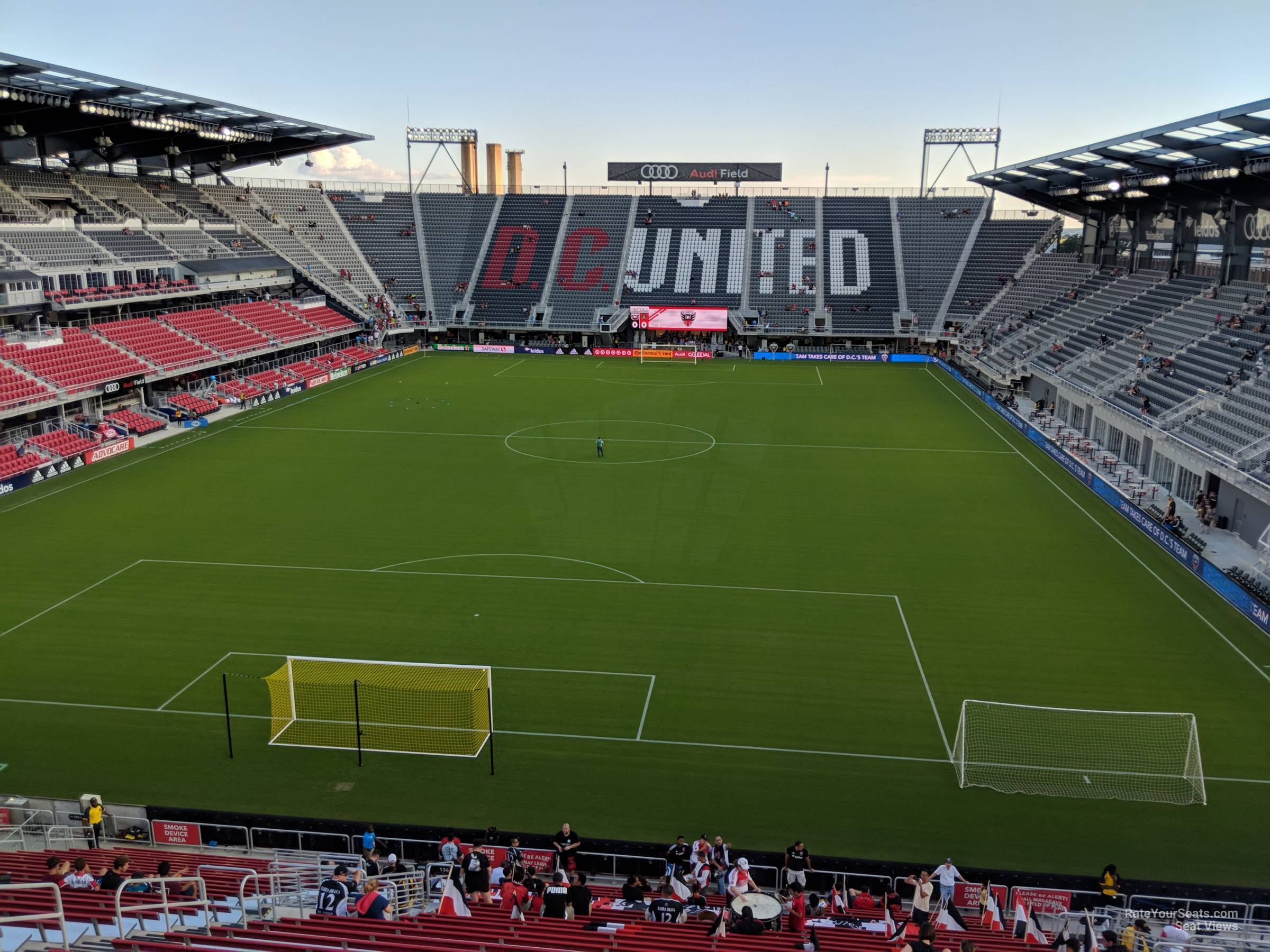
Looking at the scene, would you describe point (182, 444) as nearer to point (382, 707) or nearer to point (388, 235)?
point (382, 707)

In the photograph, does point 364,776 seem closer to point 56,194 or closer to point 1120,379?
point 1120,379

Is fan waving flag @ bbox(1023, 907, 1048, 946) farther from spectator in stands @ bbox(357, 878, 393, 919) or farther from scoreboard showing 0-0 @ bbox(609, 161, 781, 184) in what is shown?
scoreboard showing 0-0 @ bbox(609, 161, 781, 184)

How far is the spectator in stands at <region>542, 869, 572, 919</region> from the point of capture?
A: 11891 mm

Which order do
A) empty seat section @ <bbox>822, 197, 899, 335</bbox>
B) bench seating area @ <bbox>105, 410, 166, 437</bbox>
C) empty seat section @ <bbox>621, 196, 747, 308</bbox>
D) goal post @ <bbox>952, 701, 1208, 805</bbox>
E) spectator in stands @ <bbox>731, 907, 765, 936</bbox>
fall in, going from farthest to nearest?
1. empty seat section @ <bbox>621, 196, 747, 308</bbox>
2. empty seat section @ <bbox>822, 197, 899, 335</bbox>
3. bench seating area @ <bbox>105, 410, 166, 437</bbox>
4. goal post @ <bbox>952, 701, 1208, 805</bbox>
5. spectator in stands @ <bbox>731, 907, 765, 936</bbox>

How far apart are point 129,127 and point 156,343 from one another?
685 inches

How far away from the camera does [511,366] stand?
66.4 metres

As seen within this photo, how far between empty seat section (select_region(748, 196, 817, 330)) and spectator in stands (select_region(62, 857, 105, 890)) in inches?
2625

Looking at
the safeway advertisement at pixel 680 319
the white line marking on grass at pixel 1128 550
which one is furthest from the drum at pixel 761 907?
the safeway advertisement at pixel 680 319

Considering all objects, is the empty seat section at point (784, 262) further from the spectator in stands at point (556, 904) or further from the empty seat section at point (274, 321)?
the spectator in stands at point (556, 904)

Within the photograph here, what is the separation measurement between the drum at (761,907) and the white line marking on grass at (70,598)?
1925 centimetres

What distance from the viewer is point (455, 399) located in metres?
52.2

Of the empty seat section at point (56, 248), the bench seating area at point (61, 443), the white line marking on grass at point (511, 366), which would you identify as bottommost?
the bench seating area at point (61, 443)

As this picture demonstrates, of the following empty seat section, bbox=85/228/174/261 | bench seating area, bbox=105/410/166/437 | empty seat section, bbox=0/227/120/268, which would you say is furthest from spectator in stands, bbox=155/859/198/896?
empty seat section, bbox=85/228/174/261

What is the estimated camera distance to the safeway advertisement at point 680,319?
73750mm
